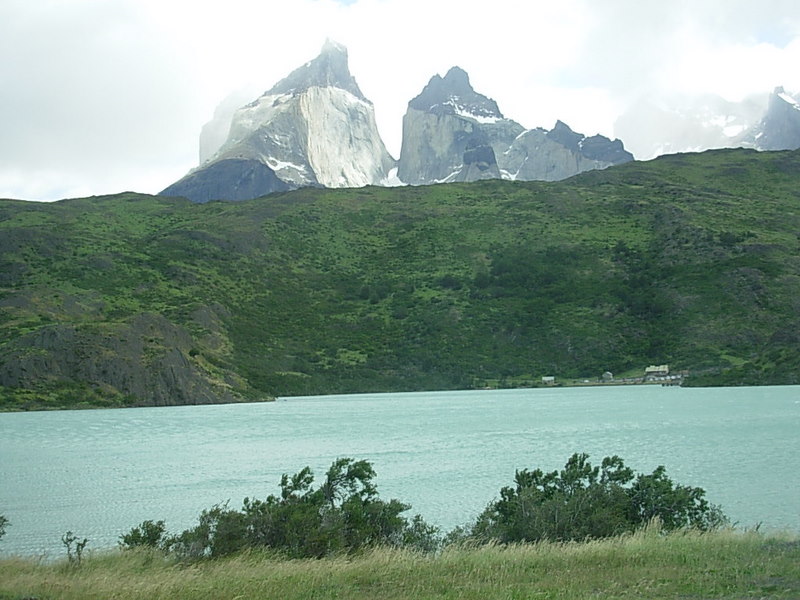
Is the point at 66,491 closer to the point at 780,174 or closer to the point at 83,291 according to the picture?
→ the point at 83,291

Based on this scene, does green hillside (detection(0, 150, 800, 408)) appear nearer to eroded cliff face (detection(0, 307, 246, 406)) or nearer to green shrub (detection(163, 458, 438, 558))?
eroded cliff face (detection(0, 307, 246, 406))

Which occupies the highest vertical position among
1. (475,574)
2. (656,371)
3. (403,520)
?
(656,371)

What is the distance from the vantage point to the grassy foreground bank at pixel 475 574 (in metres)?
14.8

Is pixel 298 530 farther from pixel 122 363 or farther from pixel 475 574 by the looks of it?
pixel 122 363

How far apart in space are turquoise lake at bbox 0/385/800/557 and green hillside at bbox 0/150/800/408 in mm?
13839

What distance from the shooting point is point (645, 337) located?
133 metres

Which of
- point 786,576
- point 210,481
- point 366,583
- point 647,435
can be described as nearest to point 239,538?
point 366,583

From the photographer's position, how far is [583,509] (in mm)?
23547

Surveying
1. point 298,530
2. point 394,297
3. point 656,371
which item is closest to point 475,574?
point 298,530

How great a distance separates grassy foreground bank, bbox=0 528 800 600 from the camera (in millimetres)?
14797

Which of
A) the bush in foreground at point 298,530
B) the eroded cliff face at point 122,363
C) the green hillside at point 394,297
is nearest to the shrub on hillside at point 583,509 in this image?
the bush in foreground at point 298,530

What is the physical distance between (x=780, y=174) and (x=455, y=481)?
585 feet

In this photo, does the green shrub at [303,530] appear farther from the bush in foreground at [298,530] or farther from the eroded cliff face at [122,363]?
the eroded cliff face at [122,363]

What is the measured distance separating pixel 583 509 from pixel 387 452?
104 ft
